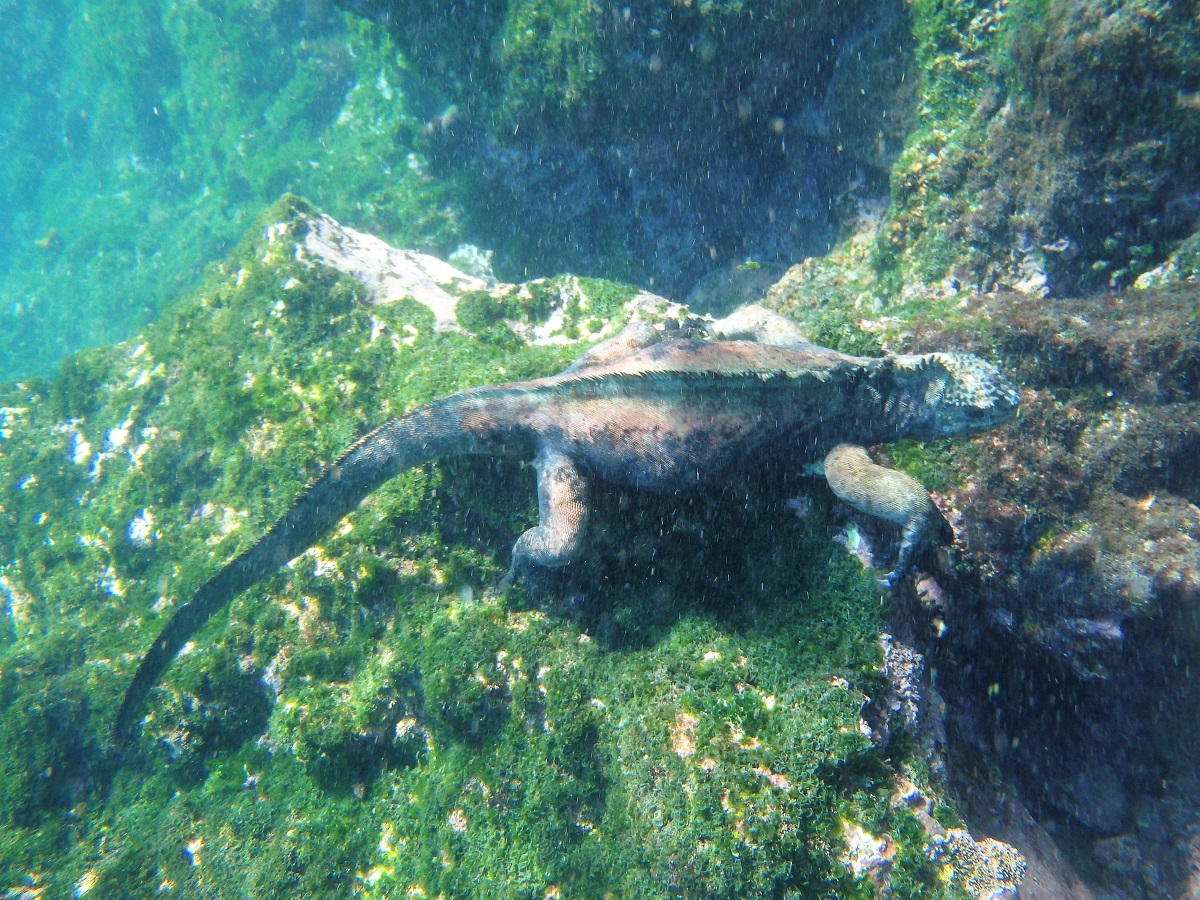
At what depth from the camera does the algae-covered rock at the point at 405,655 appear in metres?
4.33

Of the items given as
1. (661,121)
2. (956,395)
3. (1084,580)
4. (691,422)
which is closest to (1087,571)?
(1084,580)

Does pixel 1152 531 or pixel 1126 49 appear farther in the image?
pixel 1126 49

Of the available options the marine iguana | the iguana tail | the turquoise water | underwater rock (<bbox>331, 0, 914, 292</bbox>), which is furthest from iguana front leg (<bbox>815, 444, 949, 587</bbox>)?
the turquoise water

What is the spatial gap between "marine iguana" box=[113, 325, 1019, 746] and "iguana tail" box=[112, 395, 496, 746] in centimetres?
2

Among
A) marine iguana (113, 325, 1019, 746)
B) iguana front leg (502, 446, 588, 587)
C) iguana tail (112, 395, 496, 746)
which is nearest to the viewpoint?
marine iguana (113, 325, 1019, 746)

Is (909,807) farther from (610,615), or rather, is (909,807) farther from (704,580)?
(610,615)

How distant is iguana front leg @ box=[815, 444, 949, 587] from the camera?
4.66m

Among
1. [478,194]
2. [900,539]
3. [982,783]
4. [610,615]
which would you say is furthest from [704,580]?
[478,194]

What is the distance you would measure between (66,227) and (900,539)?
38595 mm

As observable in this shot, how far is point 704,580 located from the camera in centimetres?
528

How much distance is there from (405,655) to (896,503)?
4926 mm

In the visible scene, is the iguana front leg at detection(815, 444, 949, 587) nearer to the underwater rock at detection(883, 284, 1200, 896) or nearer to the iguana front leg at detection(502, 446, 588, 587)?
the underwater rock at detection(883, 284, 1200, 896)

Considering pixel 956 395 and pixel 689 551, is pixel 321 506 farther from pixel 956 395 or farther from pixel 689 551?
pixel 956 395

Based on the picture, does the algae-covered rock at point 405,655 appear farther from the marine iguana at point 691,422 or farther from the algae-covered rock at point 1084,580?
the algae-covered rock at point 1084,580
